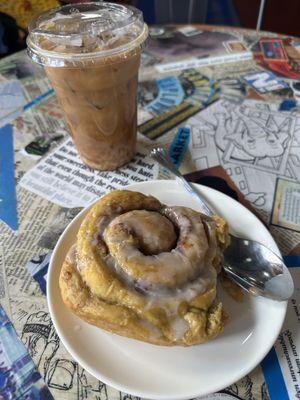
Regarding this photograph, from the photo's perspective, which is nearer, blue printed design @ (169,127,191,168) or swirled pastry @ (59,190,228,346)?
swirled pastry @ (59,190,228,346)

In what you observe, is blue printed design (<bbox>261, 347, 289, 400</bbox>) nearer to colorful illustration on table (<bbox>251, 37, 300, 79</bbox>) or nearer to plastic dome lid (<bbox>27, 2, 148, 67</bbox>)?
plastic dome lid (<bbox>27, 2, 148, 67</bbox>)

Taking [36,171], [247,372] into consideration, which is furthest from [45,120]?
[247,372]

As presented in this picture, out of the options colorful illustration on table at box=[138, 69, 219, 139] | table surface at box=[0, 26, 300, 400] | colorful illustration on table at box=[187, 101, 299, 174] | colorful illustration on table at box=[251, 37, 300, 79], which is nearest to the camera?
table surface at box=[0, 26, 300, 400]

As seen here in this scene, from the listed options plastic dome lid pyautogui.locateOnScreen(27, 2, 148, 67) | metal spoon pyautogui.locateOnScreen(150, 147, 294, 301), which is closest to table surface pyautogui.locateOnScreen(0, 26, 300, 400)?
metal spoon pyautogui.locateOnScreen(150, 147, 294, 301)

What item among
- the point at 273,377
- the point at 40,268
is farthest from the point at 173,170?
the point at 273,377

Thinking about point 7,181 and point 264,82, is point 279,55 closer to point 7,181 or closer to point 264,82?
point 264,82

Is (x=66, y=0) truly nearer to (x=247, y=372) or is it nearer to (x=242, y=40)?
(x=242, y=40)
